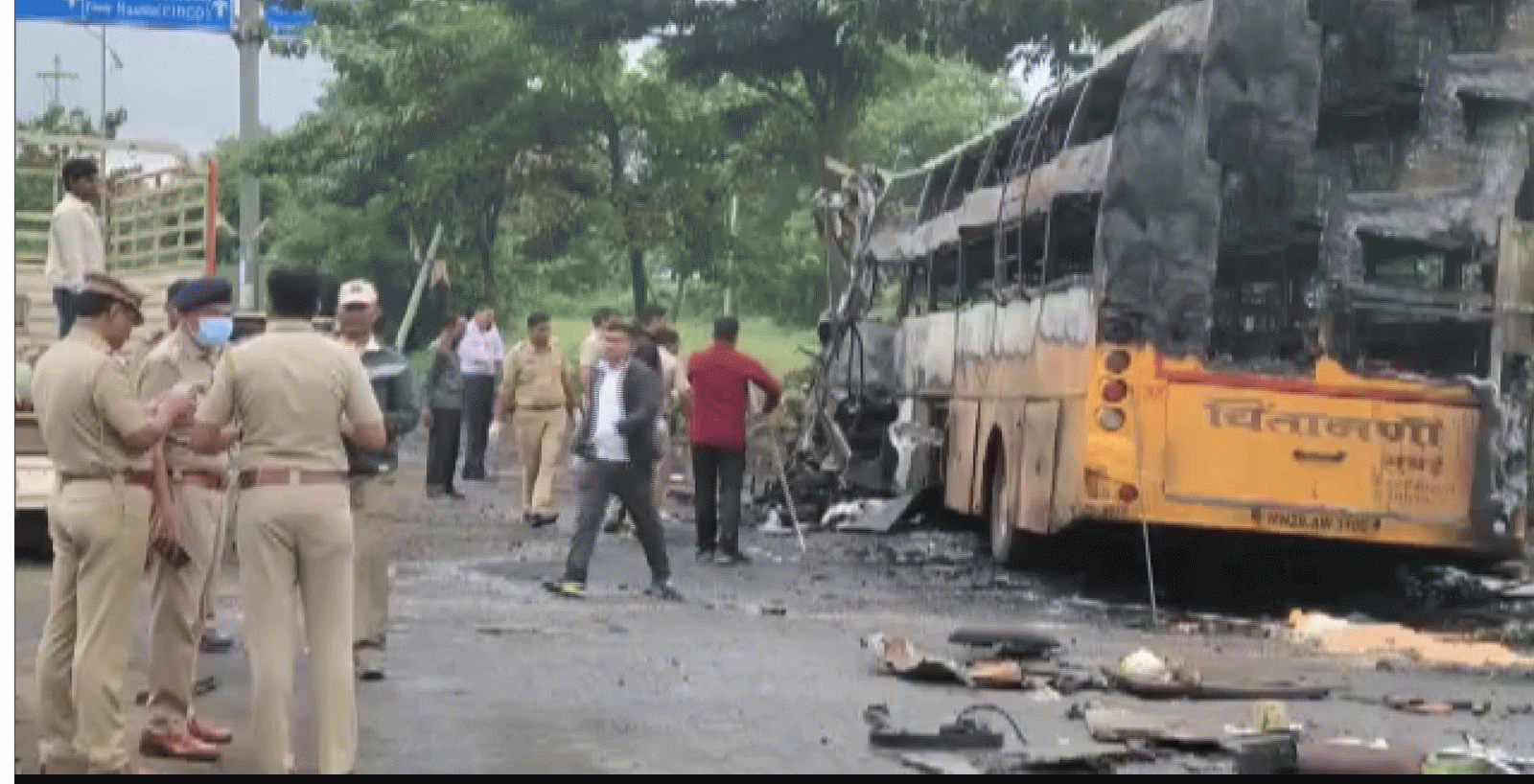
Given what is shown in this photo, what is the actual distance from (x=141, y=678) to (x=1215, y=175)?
21.1 feet

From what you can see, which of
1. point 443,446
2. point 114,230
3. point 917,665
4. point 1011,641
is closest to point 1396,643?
→ point 1011,641

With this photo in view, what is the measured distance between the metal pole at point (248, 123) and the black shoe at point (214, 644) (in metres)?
9.90

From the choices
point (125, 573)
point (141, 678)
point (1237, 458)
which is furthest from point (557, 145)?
point (125, 573)

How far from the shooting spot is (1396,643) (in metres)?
12.7

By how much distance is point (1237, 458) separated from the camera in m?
13.6

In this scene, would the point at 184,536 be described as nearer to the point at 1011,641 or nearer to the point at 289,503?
the point at 289,503

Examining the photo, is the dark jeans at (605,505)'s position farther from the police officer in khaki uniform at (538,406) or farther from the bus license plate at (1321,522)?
the police officer in khaki uniform at (538,406)

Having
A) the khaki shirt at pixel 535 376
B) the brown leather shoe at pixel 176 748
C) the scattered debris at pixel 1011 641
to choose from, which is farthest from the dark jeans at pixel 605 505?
the brown leather shoe at pixel 176 748

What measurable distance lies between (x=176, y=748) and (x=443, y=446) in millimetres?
13060

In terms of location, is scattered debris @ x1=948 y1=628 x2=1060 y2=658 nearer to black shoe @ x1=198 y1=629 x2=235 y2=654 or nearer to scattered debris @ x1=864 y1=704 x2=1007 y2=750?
scattered debris @ x1=864 y1=704 x2=1007 y2=750

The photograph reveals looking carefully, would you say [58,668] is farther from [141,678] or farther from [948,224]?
[948,224]

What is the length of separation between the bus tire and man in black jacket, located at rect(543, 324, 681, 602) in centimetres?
254

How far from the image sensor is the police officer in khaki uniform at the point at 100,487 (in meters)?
8.04

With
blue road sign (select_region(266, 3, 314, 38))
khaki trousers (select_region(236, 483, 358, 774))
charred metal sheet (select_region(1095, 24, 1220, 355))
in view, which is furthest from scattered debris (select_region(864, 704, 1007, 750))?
blue road sign (select_region(266, 3, 314, 38))
